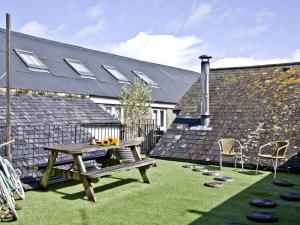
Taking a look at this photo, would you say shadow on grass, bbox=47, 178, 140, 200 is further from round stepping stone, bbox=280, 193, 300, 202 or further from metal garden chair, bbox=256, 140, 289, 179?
metal garden chair, bbox=256, 140, 289, 179

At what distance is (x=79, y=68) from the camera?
19000 mm

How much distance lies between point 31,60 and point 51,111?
6.04 meters

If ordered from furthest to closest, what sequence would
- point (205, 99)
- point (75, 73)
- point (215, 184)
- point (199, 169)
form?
point (75, 73)
point (205, 99)
point (199, 169)
point (215, 184)

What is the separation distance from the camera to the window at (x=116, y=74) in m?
20.5

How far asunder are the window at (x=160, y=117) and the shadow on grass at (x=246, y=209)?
42.8 ft

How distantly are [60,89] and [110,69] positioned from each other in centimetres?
671

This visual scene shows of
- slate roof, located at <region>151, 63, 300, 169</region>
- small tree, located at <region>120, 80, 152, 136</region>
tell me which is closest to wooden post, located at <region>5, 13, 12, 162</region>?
slate roof, located at <region>151, 63, 300, 169</region>

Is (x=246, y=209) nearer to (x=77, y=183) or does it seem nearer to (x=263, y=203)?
(x=263, y=203)

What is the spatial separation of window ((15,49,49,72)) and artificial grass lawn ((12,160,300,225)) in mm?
9664

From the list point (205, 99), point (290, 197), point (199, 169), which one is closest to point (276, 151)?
point (199, 169)

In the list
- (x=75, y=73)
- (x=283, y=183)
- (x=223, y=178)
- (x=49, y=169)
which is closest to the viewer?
(x=49, y=169)

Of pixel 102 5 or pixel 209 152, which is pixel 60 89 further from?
pixel 209 152

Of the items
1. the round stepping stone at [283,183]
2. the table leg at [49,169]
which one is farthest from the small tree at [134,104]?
the table leg at [49,169]

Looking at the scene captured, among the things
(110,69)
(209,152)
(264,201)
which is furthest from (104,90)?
(264,201)
